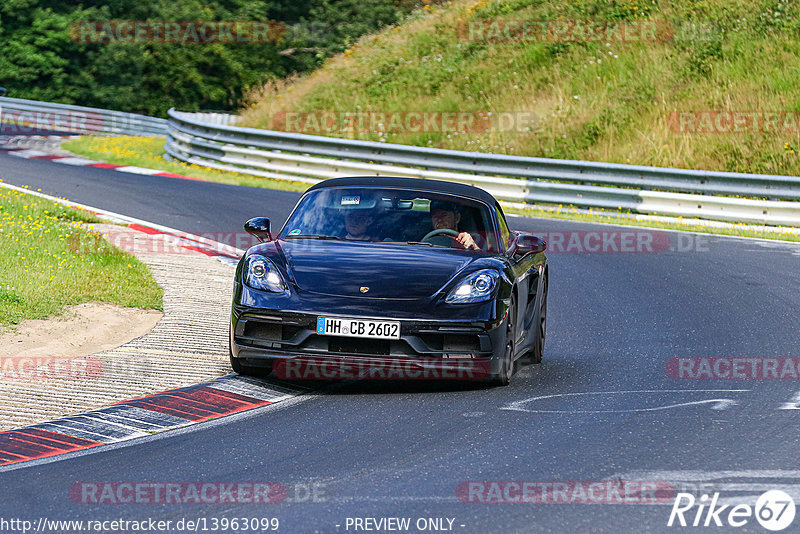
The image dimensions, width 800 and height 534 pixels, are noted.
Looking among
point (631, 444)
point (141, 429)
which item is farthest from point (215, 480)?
point (631, 444)

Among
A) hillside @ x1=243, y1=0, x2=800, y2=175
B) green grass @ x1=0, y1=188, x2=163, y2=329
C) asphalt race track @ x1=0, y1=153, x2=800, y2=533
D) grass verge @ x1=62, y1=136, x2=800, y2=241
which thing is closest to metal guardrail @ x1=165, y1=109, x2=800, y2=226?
grass verge @ x1=62, y1=136, x2=800, y2=241

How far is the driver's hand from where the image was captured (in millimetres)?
8869

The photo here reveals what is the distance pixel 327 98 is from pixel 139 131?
453 inches

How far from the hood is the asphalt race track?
71cm

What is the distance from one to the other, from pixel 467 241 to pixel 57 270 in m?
4.68

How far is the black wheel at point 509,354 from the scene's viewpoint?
8039 millimetres

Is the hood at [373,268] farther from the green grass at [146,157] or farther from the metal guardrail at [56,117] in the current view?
the metal guardrail at [56,117]

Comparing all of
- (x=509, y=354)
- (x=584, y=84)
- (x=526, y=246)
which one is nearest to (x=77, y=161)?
(x=584, y=84)

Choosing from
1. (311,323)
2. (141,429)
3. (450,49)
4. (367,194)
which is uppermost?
(450,49)

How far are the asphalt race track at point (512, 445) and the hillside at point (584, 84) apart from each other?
48.1ft

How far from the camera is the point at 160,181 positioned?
22.5 meters

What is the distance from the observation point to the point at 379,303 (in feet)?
25.3

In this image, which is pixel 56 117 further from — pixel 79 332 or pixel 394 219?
pixel 394 219

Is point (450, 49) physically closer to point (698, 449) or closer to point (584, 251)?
point (584, 251)
